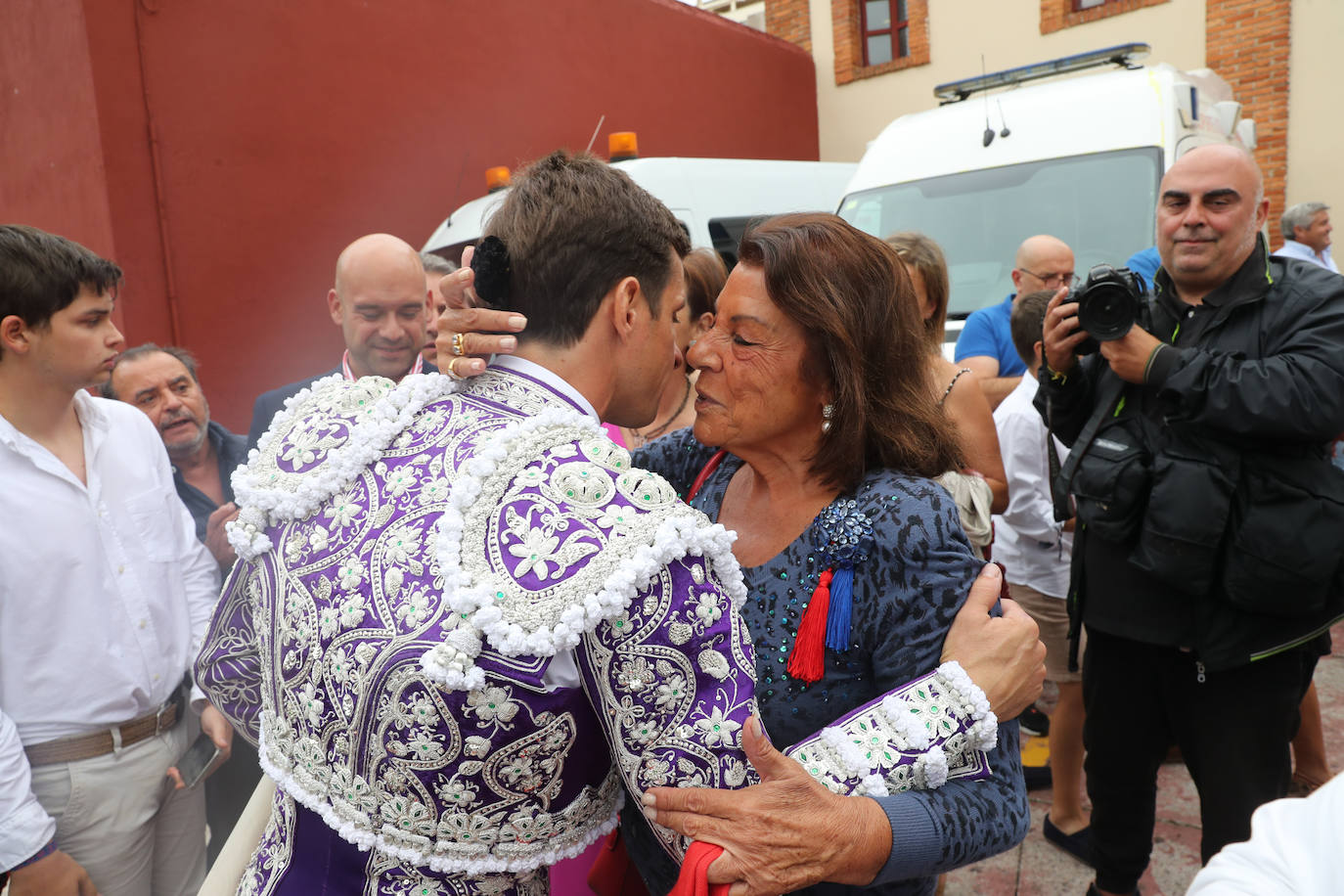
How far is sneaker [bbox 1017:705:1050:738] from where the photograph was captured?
14.0 ft

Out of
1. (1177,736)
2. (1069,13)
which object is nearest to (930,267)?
(1177,736)

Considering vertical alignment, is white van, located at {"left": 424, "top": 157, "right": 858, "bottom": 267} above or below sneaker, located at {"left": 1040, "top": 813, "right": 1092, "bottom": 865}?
above

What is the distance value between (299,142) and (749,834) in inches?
284

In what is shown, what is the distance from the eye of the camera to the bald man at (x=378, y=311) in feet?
11.5

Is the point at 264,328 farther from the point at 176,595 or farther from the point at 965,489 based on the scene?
the point at 965,489

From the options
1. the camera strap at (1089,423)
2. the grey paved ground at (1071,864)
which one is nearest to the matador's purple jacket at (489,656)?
the camera strap at (1089,423)

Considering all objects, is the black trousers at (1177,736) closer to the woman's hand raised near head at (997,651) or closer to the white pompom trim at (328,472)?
the woman's hand raised near head at (997,651)

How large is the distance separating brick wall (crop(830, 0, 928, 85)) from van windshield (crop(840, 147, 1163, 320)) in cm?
814

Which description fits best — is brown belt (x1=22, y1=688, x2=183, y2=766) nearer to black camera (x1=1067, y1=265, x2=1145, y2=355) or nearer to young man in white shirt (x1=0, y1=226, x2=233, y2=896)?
young man in white shirt (x1=0, y1=226, x2=233, y2=896)

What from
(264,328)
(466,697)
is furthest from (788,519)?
(264,328)

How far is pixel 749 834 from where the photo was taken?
118 cm

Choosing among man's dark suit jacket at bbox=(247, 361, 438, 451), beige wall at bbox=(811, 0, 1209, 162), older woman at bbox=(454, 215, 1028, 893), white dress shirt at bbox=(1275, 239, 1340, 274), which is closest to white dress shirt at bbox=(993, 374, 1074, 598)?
older woman at bbox=(454, 215, 1028, 893)

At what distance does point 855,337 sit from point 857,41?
13.3 meters

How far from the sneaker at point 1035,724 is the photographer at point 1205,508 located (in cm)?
142
